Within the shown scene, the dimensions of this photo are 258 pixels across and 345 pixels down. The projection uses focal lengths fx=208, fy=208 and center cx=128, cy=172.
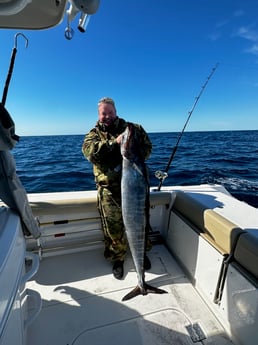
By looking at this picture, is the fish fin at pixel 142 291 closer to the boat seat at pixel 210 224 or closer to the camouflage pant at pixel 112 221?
the camouflage pant at pixel 112 221

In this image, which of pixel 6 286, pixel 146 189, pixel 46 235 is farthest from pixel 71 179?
pixel 6 286

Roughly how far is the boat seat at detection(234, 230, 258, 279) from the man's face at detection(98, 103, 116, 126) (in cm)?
158

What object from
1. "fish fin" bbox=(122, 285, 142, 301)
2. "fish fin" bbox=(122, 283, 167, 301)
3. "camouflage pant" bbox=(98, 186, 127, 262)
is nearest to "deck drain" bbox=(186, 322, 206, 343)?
"fish fin" bbox=(122, 283, 167, 301)

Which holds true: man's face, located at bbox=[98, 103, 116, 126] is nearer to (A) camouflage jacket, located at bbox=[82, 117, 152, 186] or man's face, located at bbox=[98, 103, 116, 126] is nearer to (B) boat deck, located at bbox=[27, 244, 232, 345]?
(A) camouflage jacket, located at bbox=[82, 117, 152, 186]

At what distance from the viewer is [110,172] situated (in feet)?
7.09

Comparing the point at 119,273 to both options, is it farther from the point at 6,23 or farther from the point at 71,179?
the point at 71,179

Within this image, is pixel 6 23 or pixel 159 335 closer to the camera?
pixel 6 23

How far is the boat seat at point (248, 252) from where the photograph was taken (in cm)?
137

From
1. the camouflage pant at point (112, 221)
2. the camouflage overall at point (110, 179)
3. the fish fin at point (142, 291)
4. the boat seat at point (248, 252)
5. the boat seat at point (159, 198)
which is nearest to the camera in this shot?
the boat seat at point (248, 252)

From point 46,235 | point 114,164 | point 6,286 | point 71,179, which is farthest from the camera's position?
point 71,179

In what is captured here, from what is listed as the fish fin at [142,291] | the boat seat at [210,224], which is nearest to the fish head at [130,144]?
the boat seat at [210,224]

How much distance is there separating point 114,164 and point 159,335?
149 centimetres

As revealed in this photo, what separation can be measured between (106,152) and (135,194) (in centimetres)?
51

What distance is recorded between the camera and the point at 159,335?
1.60m
